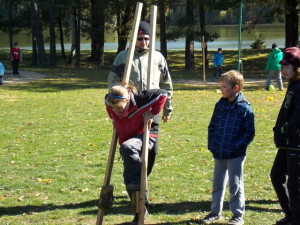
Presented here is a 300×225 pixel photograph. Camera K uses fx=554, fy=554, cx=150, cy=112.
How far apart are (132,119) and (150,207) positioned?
4.62 feet

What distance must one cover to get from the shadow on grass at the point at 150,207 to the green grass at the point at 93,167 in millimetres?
12

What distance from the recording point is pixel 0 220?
615 cm

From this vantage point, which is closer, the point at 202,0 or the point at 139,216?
the point at 139,216

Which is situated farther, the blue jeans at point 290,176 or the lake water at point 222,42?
the lake water at point 222,42

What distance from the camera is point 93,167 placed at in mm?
8758

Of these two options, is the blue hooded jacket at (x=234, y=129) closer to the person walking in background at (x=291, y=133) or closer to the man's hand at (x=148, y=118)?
the person walking in background at (x=291, y=133)

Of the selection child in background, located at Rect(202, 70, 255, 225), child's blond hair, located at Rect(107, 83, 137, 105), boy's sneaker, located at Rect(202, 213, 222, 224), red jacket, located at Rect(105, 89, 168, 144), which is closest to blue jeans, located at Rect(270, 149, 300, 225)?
child in background, located at Rect(202, 70, 255, 225)

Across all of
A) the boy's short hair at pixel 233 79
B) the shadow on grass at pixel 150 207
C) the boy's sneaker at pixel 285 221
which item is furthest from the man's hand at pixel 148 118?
the boy's sneaker at pixel 285 221

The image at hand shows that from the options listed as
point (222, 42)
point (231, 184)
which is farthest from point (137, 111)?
point (222, 42)

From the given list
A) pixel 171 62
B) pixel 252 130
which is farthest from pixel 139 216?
pixel 171 62

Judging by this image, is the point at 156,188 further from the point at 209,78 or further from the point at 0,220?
the point at 209,78

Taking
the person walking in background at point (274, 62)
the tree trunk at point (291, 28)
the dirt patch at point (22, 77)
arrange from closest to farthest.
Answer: the person walking in background at point (274, 62), the dirt patch at point (22, 77), the tree trunk at point (291, 28)

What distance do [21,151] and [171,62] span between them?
3119 cm

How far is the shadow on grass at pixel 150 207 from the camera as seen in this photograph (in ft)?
21.0
